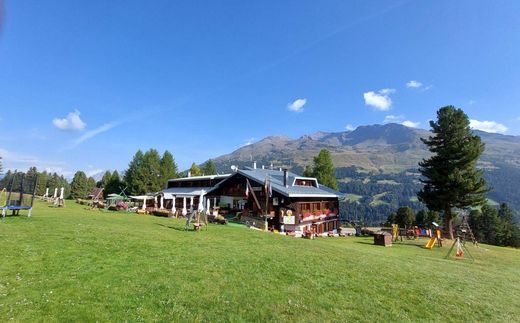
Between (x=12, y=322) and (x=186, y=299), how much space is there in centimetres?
471

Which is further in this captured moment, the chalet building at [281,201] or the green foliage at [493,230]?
the green foliage at [493,230]

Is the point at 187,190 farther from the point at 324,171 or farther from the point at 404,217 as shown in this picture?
the point at 404,217

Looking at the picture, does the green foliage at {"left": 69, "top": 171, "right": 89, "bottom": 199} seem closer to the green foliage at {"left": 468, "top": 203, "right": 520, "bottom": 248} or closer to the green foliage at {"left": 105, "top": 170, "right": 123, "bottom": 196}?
the green foliage at {"left": 105, "top": 170, "right": 123, "bottom": 196}

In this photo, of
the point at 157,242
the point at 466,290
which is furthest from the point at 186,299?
the point at 466,290

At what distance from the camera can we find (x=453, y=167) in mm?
43469

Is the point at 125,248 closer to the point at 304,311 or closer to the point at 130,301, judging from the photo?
the point at 130,301

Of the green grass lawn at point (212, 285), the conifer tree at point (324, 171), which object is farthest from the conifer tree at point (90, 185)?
the green grass lawn at point (212, 285)

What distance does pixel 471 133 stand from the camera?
44688 mm

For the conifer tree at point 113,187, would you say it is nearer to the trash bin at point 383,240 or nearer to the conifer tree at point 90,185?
the conifer tree at point 90,185

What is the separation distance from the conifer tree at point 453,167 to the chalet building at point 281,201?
14.7 metres

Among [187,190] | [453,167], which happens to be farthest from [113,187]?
[453,167]

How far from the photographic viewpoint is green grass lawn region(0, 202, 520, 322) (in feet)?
33.6

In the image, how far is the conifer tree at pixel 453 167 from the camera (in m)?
42.5

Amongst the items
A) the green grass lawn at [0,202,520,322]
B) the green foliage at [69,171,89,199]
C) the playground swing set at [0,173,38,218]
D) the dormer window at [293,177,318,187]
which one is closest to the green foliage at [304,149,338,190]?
the dormer window at [293,177,318,187]
